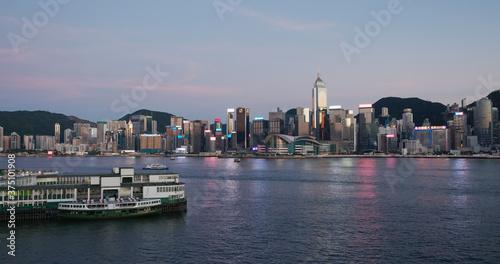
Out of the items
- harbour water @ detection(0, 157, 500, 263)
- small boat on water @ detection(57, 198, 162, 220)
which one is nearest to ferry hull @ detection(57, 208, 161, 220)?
small boat on water @ detection(57, 198, 162, 220)

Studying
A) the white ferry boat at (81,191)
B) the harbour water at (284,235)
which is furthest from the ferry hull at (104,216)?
the white ferry boat at (81,191)

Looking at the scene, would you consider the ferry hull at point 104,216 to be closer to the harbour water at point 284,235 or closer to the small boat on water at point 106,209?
the small boat on water at point 106,209

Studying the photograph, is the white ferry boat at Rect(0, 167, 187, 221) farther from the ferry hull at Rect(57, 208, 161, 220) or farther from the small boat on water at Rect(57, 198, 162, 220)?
the ferry hull at Rect(57, 208, 161, 220)

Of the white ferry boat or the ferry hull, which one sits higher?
the white ferry boat

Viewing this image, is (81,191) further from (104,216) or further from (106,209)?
(104,216)

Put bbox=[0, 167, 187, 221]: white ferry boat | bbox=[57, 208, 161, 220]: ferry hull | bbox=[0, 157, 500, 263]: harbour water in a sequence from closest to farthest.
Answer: bbox=[0, 157, 500, 263]: harbour water < bbox=[57, 208, 161, 220]: ferry hull < bbox=[0, 167, 187, 221]: white ferry boat

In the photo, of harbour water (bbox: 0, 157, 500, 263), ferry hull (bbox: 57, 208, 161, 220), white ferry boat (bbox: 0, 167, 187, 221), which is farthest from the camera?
white ferry boat (bbox: 0, 167, 187, 221)

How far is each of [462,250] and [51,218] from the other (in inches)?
1949

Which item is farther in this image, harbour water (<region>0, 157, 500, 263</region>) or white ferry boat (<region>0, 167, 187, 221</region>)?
white ferry boat (<region>0, 167, 187, 221</region>)

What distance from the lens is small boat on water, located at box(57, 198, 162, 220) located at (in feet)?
176

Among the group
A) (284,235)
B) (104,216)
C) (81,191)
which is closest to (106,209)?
(104,216)

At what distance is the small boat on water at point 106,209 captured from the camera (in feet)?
176

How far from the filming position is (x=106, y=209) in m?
54.3

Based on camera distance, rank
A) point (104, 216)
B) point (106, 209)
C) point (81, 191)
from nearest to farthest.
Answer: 1. point (104, 216)
2. point (106, 209)
3. point (81, 191)
